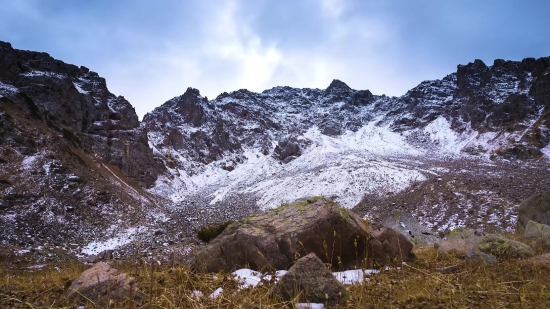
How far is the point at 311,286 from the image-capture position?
2797 mm

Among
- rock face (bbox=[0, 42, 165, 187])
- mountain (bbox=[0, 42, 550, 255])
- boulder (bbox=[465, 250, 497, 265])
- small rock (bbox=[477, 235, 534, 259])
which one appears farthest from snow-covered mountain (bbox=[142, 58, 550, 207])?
boulder (bbox=[465, 250, 497, 265])

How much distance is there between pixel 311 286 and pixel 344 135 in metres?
79.1

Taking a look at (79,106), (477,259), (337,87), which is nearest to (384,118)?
(337,87)

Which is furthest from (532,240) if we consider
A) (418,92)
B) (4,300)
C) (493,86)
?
(418,92)

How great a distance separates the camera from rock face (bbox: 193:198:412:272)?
4918 millimetres

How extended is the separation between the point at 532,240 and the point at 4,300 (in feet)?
31.5

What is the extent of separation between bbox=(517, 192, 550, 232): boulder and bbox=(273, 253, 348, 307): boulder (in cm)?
1185

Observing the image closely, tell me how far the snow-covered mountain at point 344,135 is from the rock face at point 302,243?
82.7ft

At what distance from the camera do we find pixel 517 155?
45781 mm

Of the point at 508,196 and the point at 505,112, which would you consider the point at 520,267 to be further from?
the point at 505,112

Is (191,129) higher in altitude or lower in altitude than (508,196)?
higher

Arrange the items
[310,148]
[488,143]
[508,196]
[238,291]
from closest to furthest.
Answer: [238,291] < [508,196] < [488,143] < [310,148]

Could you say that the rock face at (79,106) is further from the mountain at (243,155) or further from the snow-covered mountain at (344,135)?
the snow-covered mountain at (344,135)

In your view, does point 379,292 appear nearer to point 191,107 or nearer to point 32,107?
point 32,107
